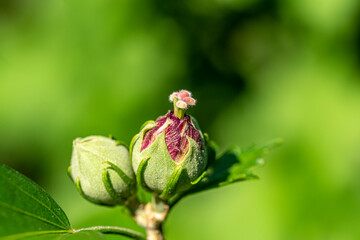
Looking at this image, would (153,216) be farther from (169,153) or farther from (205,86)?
(205,86)

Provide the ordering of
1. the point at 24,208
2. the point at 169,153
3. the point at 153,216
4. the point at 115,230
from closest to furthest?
the point at 24,208, the point at 169,153, the point at 115,230, the point at 153,216

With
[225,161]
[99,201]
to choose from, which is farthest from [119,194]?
[225,161]

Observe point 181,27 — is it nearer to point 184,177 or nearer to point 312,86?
point 312,86

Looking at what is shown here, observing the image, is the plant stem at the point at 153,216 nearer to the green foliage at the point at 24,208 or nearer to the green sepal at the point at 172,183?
the green sepal at the point at 172,183

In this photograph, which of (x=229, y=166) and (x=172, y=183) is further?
(x=229, y=166)

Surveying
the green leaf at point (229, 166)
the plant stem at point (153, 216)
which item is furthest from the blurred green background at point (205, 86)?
the plant stem at point (153, 216)

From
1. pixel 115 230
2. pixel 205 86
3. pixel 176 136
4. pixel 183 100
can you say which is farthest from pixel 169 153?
pixel 205 86
